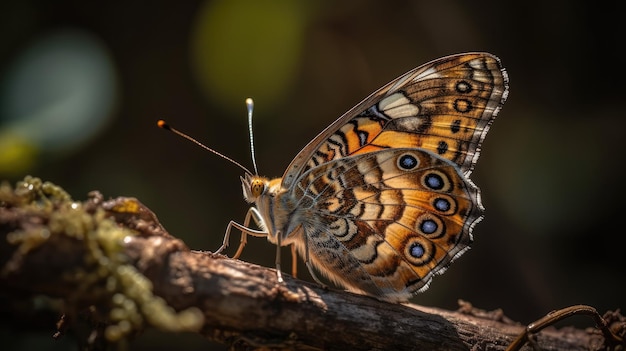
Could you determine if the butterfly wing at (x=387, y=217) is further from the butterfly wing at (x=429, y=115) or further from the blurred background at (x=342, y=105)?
the blurred background at (x=342, y=105)

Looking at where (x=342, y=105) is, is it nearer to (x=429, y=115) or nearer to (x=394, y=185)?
(x=429, y=115)

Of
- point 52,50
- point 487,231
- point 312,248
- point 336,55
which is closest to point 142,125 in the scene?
point 52,50

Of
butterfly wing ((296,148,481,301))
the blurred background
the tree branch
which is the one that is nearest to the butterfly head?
butterfly wing ((296,148,481,301))

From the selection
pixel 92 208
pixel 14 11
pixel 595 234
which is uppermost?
pixel 14 11

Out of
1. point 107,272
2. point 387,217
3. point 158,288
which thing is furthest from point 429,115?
point 107,272

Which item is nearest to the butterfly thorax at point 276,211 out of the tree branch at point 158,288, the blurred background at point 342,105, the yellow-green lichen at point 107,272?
the tree branch at point 158,288

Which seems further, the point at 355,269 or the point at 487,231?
the point at 487,231

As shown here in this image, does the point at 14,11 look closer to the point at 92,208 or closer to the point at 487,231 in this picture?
the point at 92,208
